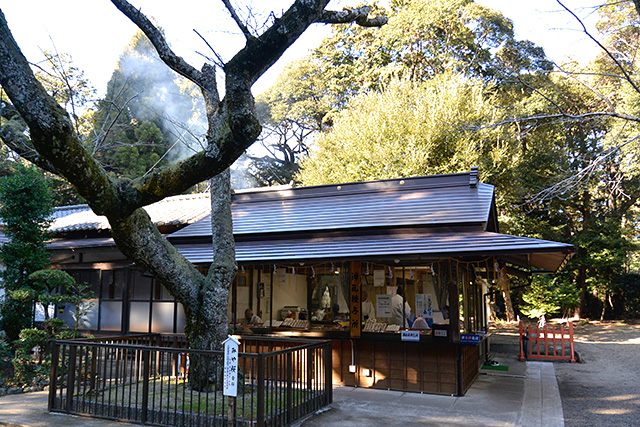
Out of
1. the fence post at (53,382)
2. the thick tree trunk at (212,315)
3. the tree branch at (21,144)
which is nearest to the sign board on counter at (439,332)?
the thick tree trunk at (212,315)

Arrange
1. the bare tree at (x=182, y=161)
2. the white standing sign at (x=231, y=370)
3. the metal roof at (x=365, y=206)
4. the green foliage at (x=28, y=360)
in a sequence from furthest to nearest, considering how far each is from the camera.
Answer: the metal roof at (x=365, y=206)
the green foliage at (x=28, y=360)
the white standing sign at (x=231, y=370)
the bare tree at (x=182, y=161)

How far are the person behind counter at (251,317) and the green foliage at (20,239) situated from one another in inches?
193

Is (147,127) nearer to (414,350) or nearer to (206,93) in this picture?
(206,93)

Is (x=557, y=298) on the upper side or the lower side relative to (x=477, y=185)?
lower

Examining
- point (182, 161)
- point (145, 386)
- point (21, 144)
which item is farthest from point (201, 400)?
point (21, 144)

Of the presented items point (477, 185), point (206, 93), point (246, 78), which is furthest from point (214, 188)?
point (477, 185)

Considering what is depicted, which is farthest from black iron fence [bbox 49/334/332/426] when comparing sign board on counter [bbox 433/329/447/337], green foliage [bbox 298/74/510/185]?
green foliage [bbox 298/74/510/185]

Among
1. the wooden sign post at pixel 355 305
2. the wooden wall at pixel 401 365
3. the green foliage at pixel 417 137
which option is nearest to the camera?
the wooden wall at pixel 401 365

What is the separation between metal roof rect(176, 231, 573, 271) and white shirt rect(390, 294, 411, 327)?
1.21m

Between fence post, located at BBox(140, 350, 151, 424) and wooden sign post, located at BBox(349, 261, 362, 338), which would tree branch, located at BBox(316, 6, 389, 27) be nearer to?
wooden sign post, located at BBox(349, 261, 362, 338)

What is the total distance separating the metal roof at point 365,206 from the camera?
999 cm

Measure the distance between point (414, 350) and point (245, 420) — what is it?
401 cm

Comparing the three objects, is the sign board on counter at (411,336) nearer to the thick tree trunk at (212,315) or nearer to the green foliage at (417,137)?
the thick tree trunk at (212,315)

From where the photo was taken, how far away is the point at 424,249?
845 cm
